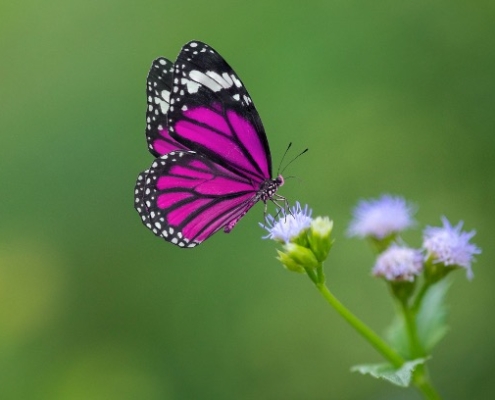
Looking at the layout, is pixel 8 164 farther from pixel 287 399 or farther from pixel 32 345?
pixel 287 399

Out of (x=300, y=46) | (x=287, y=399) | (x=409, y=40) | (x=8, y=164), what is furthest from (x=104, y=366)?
(x=409, y=40)

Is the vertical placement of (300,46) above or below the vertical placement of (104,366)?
above

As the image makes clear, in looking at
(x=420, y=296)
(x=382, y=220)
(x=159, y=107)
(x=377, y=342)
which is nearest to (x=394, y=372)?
(x=377, y=342)

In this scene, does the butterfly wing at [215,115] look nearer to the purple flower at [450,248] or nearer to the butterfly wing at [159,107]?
the butterfly wing at [159,107]

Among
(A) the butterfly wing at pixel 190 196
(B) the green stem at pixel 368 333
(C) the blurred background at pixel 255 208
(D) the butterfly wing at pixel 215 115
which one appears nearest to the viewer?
(B) the green stem at pixel 368 333

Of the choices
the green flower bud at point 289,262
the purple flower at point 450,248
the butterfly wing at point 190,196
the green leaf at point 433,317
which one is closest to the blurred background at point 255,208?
the green leaf at point 433,317

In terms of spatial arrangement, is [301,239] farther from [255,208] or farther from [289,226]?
[255,208]

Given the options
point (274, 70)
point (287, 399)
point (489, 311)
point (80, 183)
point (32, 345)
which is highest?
point (274, 70)
